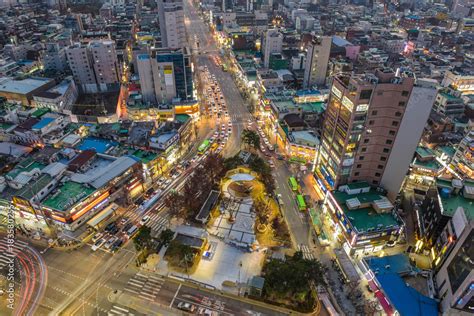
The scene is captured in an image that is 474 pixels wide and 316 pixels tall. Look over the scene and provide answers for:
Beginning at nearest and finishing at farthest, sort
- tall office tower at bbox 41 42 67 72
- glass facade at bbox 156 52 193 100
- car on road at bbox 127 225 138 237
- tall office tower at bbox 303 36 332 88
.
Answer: car on road at bbox 127 225 138 237 → glass facade at bbox 156 52 193 100 → tall office tower at bbox 303 36 332 88 → tall office tower at bbox 41 42 67 72

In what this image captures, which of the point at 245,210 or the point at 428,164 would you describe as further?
the point at 428,164

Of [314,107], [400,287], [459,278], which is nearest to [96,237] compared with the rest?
[400,287]

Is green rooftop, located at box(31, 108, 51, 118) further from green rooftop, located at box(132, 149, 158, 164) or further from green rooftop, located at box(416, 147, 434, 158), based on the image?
green rooftop, located at box(416, 147, 434, 158)

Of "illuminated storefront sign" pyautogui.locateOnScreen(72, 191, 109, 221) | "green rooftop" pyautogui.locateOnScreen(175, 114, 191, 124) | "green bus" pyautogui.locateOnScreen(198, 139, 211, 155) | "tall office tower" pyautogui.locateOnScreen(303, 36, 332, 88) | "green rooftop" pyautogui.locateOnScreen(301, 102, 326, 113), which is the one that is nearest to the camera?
"illuminated storefront sign" pyautogui.locateOnScreen(72, 191, 109, 221)

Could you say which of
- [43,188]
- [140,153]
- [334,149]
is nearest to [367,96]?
[334,149]

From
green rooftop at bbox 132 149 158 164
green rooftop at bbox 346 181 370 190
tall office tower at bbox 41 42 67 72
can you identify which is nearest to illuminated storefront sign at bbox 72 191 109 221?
green rooftop at bbox 132 149 158 164

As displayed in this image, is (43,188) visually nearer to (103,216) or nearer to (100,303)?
(103,216)

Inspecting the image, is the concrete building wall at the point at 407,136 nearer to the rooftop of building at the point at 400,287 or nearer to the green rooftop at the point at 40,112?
the rooftop of building at the point at 400,287

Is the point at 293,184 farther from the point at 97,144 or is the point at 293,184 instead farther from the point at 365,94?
the point at 97,144
